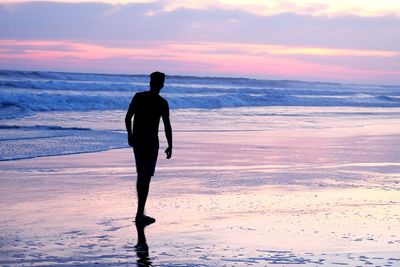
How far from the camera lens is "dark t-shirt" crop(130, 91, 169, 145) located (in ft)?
26.3

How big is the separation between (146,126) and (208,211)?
1.14 m

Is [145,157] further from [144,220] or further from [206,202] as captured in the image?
[206,202]

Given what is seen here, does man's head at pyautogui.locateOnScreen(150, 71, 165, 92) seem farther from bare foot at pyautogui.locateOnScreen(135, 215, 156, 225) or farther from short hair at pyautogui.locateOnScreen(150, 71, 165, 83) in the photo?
bare foot at pyautogui.locateOnScreen(135, 215, 156, 225)

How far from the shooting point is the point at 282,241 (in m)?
6.92

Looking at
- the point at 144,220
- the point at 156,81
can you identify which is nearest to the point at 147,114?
the point at 156,81

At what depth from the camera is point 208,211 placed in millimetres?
8422

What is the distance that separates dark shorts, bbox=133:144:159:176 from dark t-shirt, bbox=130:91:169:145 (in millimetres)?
51

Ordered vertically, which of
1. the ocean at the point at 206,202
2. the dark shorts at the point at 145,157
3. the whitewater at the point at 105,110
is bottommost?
the whitewater at the point at 105,110

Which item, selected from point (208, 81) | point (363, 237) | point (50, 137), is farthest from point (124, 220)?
point (208, 81)

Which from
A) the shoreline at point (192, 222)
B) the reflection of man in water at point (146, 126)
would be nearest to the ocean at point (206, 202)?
the shoreline at point (192, 222)

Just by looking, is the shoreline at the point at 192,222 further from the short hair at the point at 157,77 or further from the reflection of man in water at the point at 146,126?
the short hair at the point at 157,77

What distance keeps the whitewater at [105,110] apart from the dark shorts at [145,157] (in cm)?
592

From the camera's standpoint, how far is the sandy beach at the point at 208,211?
6.39 metres

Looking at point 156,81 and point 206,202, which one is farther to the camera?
point 206,202
